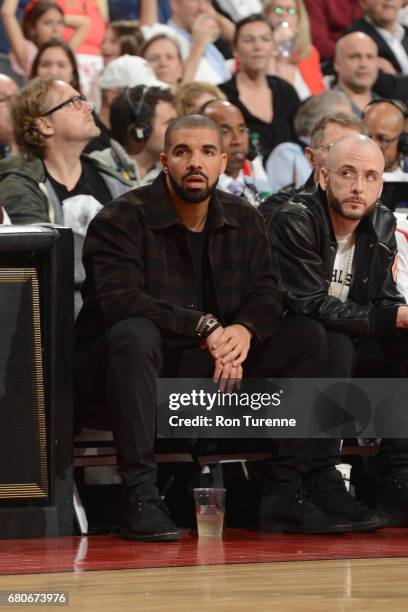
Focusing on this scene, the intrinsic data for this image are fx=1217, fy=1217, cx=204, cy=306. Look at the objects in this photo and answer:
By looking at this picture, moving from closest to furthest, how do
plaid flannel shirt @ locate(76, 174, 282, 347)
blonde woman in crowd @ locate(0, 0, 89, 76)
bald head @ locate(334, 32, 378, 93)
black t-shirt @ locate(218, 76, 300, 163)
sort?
plaid flannel shirt @ locate(76, 174, 282, 347) → blonde woman in crowd @ locate(0, 0, 89, 76) → black t-shirt @ locate(218, 76, 300, 163) → bald head @ locate(334, 32, 378, 93)

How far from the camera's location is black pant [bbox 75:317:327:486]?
140 inches

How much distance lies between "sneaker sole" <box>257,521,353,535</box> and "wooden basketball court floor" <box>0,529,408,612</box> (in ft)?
0.11

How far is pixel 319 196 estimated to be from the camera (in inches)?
168

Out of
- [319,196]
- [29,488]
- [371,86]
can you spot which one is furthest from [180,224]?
[371,86]

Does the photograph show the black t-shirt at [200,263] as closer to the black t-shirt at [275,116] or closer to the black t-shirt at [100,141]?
the black t-shirt at [100,141]

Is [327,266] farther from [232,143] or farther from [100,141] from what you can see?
[100,141]

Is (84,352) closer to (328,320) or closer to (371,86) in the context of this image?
(328,320)

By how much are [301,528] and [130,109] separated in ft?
8.50

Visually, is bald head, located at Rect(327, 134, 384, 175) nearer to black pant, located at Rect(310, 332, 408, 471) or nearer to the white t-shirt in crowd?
the white t-shirt in crowd

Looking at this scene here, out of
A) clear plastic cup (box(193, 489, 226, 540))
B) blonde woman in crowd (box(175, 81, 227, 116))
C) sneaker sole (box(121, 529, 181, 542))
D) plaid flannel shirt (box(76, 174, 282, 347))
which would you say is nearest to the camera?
sneaker sole (box(121, 529, 181, 542))

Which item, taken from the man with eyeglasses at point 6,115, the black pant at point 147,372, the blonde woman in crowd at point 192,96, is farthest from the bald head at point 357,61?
the black pant at point 147,372

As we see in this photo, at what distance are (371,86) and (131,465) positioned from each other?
15.4 ft

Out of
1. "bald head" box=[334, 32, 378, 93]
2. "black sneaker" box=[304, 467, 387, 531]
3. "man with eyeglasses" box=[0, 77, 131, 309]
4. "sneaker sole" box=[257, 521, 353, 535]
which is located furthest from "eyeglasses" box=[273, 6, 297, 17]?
"sneaker sole" box=[257, 521, 353, 535]

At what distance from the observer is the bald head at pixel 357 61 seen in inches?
295
